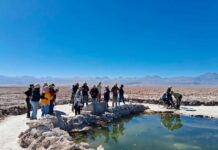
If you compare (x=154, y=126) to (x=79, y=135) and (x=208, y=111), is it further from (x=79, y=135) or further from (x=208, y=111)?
(x=208, y=111)

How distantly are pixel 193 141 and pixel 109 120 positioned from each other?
332 inches

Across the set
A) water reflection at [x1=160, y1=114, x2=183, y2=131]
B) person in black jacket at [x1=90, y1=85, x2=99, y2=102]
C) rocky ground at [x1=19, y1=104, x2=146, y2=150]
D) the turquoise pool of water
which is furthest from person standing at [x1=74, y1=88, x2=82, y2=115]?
water reflection at [x1=160, y1=114, x2=183, y2=131]

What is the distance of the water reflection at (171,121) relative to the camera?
70.9 feet

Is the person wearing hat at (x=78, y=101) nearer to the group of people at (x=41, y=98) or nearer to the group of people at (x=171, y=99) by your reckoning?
the group of people at (x=41, y=98)

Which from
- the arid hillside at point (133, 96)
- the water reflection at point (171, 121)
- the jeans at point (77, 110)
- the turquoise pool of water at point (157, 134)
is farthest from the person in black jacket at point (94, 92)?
the arid hillside at point (133, 96)

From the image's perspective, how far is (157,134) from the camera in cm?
1922

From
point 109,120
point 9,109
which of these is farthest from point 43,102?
point 109,120

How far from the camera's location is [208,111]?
27.4 m

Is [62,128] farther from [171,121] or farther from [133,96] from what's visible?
[133,96]

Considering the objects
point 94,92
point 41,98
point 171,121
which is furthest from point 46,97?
point 171,121

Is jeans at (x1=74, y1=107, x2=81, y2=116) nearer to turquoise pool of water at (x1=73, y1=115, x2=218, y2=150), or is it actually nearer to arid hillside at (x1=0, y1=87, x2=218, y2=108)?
turquoise pool of water at (x1=73, y1=115, x2=218, y2=150)

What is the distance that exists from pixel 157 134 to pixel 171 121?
4986 millimetres

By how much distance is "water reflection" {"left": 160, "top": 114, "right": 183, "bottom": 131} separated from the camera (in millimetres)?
21597

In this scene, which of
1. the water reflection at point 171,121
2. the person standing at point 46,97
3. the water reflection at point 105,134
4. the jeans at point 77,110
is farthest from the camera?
the jeans at point 77,110
